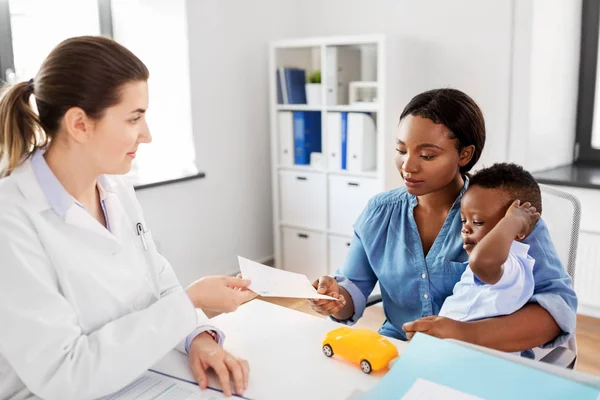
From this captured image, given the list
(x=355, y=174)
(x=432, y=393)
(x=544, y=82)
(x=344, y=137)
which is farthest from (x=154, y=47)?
(x=432, y=393)

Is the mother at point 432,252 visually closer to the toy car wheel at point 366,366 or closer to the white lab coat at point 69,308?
the toy car wheel at point 366,366

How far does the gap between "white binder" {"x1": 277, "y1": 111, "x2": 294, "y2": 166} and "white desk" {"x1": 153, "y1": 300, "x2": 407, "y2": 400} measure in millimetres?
2321

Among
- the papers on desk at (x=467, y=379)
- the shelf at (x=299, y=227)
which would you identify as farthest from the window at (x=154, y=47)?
the papers on desk at (x=467, y=379)

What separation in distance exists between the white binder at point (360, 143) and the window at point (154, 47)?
940mm

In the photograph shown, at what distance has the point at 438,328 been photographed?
1.16 m

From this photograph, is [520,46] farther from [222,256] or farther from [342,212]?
[222,256]

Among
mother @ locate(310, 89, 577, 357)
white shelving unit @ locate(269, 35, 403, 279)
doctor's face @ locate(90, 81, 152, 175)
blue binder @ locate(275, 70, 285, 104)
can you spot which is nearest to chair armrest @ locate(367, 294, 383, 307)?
mother @ locate(310, 89, 577, 357)

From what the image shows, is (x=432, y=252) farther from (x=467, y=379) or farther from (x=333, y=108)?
(x=333, y=108)

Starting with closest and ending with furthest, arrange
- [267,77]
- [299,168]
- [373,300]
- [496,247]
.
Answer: [496,247]
[373,300]
[299,168]
[267,77]

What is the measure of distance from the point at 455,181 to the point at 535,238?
0.89ft

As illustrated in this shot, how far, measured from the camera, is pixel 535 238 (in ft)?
4.17

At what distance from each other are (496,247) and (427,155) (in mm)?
332

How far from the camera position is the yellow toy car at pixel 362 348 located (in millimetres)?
1069

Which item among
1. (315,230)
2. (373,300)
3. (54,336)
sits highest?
(54,336)
